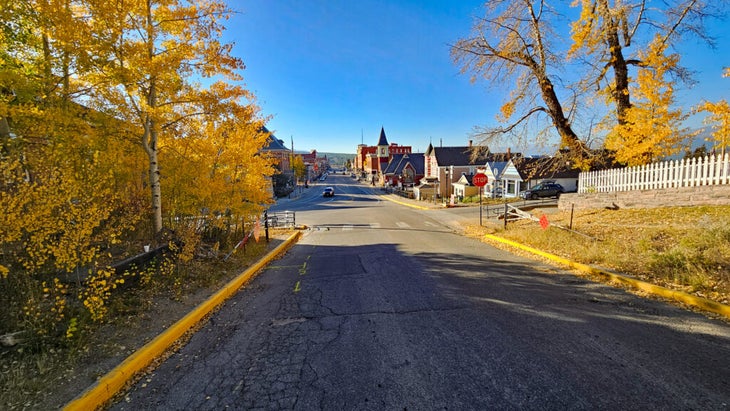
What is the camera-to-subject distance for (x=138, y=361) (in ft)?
12.2

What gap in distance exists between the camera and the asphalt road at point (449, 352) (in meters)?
2.99

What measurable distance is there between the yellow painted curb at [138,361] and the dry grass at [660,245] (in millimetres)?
7841

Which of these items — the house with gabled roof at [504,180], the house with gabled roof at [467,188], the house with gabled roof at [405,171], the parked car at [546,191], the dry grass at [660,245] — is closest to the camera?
the dry grass at [660,245]

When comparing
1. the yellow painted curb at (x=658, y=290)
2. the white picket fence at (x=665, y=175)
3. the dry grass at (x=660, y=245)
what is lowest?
the yellow painted curb at (x=658, y=290)

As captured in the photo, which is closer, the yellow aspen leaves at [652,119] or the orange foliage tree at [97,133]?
the orange foliage tree at [97,133]

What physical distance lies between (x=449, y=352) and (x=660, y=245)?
22.6ft

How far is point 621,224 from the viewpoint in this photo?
33.7 feet

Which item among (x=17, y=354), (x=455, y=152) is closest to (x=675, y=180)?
(x=17, y=354)

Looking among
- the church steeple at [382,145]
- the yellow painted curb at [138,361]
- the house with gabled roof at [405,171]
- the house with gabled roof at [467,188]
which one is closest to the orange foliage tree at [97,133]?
the yellow painted curb at [138,361]

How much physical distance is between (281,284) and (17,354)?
4.04m

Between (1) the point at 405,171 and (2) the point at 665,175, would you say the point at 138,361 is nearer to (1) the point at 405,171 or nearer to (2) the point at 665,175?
(2) the point at 665,175

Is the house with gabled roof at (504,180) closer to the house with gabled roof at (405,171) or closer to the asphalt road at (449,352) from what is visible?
the house with gabled roof at (405,171)

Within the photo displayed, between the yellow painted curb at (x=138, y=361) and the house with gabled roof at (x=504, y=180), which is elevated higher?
the house with gabled roof at (x=504, y=180)

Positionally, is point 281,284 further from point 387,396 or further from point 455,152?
point 455,152
